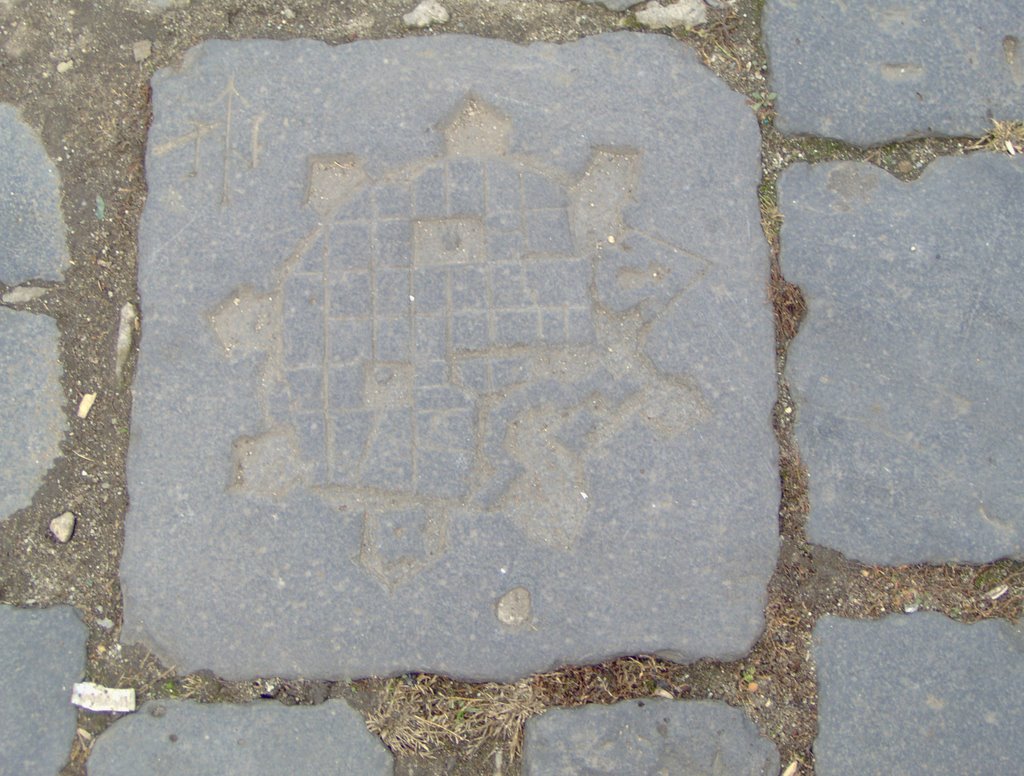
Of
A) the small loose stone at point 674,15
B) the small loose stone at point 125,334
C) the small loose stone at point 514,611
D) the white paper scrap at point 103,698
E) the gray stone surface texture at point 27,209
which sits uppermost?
the small loose stone at point 674,15

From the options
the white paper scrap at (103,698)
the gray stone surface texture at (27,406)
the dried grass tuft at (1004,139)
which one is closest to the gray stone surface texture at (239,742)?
the white paper scrap at (103,698)

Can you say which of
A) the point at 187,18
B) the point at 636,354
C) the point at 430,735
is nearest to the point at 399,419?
the point at 636,354

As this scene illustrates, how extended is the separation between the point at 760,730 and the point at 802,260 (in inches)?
42.9

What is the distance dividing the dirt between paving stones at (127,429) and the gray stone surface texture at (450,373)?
0.06 metres

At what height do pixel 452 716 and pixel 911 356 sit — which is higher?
pixel 911 356

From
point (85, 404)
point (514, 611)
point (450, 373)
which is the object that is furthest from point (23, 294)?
point (514, 611)

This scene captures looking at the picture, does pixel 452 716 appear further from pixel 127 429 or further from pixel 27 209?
pixel 27 209

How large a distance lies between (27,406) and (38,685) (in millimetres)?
641

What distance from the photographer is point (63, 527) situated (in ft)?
6.31

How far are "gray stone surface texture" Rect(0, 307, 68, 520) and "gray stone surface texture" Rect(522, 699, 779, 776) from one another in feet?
4.26

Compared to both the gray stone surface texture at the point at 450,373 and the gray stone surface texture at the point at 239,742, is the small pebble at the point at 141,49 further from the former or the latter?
the gray stone surface texture at the point at 239,742

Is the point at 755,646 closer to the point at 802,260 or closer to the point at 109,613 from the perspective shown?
the point at 802,260

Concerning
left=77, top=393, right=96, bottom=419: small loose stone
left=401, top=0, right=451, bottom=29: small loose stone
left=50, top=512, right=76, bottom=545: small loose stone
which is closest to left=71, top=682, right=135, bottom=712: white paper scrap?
left=50, top=512, right=76, bottom=545: small loose stone

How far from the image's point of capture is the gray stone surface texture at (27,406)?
1.94m
